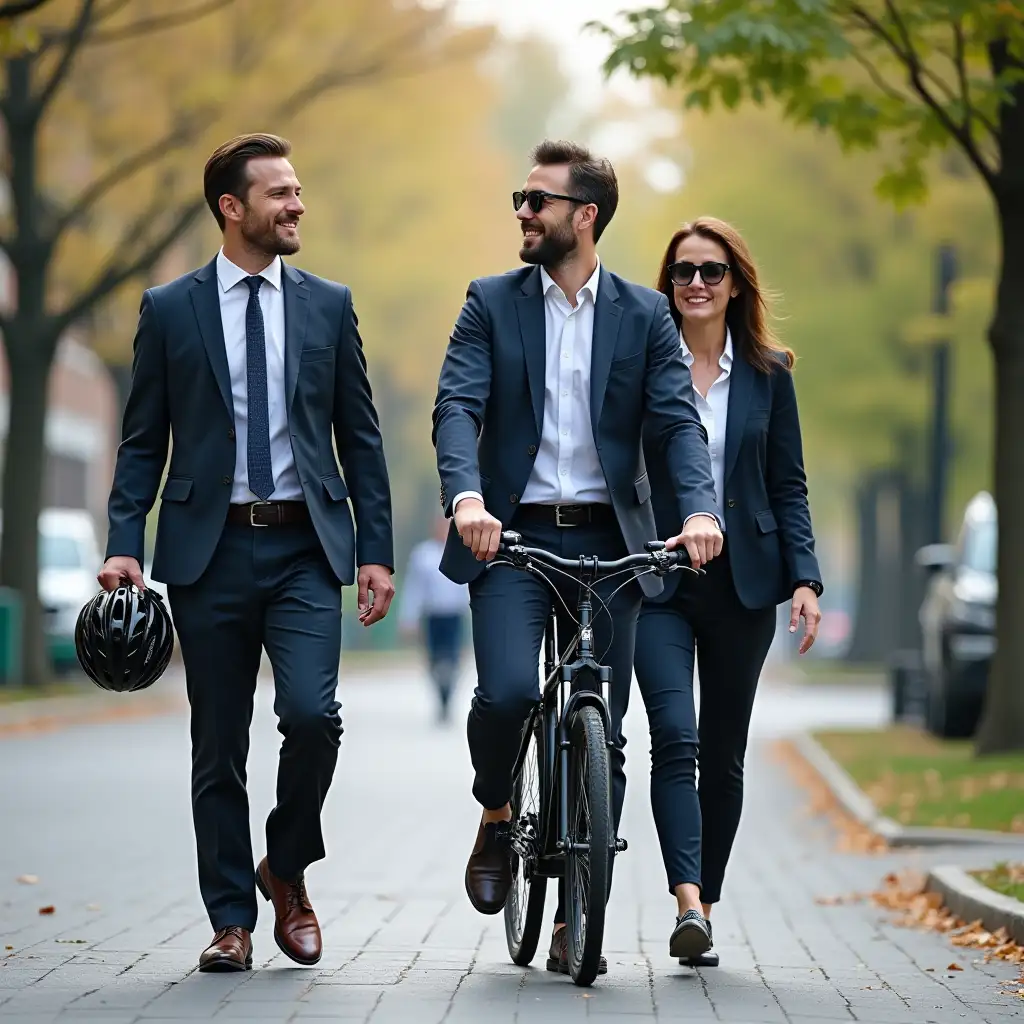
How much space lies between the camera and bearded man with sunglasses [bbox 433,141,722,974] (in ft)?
20.8

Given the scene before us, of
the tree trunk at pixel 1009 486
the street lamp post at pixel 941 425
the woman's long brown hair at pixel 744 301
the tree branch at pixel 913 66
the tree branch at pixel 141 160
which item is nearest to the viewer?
the woman's long brown hair at pixel 744 301

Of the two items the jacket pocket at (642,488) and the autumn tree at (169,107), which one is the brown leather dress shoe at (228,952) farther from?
the autumn tree at (169,107)

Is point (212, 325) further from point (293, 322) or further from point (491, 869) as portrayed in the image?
point (491, 869)

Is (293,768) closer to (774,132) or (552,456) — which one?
(552,456)

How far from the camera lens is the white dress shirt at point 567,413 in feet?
21.1

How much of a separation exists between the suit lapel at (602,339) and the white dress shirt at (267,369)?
84 cm

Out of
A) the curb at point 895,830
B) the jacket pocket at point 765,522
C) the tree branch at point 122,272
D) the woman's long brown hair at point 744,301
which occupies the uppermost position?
the tree branch at point 122,272

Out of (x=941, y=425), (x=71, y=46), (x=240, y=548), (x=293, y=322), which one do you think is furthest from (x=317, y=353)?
(x=941, y=425)

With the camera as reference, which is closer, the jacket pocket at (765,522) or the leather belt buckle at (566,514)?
the leather belt buckle at (566,514)

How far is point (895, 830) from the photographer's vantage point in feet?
37.8

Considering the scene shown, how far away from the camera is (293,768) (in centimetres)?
638

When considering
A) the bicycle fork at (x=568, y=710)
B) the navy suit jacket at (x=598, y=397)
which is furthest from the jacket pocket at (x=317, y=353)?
the bicycle fork at (x=568, y=710)

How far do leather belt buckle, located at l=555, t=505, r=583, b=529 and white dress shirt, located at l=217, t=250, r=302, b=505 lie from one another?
0.70 metres

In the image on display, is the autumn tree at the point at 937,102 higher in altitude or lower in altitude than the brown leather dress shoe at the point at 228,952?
higher
